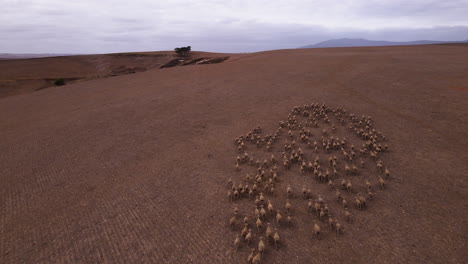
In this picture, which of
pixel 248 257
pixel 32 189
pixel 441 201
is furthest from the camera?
pixel 32 189

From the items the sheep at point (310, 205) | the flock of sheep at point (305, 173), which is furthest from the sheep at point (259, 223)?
the sheep at point (310, 205)

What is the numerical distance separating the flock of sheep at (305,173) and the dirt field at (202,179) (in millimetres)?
197

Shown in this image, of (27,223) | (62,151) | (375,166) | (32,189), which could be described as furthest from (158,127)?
(375,166)

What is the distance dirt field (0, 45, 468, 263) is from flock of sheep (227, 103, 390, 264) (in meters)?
0.20

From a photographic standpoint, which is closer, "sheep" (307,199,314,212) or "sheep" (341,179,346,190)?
"sheep" (307,199,314,212)

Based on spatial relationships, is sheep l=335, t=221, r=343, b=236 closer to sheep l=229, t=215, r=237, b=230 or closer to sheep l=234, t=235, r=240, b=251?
sheep l=234, t=235, r=240, b=251

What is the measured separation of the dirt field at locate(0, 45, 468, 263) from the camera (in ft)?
25.3

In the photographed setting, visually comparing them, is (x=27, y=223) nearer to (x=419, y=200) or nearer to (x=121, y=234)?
(x=121, y=234)

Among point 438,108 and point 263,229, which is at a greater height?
point 438,108

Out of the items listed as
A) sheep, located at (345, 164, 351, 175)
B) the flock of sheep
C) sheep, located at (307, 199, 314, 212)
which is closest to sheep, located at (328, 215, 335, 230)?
the flock of sheep

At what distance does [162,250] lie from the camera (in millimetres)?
7793

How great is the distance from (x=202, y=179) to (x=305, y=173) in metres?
4.58

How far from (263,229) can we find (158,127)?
12.2m

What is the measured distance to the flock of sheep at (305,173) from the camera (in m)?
8.42
